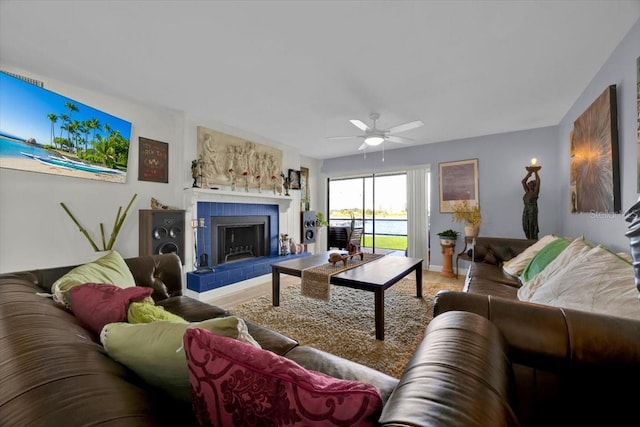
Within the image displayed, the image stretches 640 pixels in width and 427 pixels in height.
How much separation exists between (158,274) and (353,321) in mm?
1828

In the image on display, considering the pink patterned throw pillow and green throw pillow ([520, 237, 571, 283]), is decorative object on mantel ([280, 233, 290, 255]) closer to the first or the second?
green throw pillow ([520, 237, 571, 283])

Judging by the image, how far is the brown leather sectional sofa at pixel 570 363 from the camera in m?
0.91

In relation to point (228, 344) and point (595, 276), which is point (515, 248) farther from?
point (228, 344)

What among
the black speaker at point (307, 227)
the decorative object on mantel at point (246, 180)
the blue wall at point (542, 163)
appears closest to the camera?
the blue wall at point (542, 163)

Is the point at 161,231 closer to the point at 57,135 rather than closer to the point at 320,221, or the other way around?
the point at 57,135

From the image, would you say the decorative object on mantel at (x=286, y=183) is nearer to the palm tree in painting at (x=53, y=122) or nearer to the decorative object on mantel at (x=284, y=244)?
the decorative object on mantel at (x=284, y=244)

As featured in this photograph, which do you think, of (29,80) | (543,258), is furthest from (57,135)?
(543,258)

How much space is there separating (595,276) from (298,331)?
211 cm

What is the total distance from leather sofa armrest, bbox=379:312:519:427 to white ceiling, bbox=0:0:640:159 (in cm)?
193

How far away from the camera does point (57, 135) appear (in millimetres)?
2504

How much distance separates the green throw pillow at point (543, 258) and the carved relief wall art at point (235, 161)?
3.77 m

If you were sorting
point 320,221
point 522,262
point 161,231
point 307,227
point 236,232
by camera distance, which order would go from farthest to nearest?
point 320,221
point 307,227
point 236,232
point 161,231
point 522,262

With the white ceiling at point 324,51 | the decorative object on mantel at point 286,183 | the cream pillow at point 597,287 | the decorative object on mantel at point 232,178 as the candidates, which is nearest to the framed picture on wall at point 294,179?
the decorative object on mantel at point 286,183

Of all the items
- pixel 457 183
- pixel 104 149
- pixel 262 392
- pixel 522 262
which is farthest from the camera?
pixel 457 183
